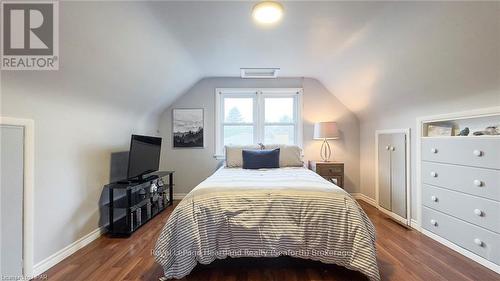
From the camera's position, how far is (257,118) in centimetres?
432

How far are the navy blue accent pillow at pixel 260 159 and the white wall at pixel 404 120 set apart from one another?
165 cm

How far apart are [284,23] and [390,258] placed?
2396mm

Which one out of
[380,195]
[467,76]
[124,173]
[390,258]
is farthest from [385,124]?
[124,173]

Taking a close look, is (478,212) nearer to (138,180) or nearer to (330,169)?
(330,169)

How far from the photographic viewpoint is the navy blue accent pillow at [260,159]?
3.34 meters

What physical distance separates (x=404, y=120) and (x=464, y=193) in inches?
45.1

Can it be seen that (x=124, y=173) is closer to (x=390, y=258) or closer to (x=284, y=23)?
(x=284, y=23)

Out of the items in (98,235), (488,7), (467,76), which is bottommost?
(98,235)

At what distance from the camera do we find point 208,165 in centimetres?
425

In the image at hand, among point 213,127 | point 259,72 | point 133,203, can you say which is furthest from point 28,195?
point 259,72

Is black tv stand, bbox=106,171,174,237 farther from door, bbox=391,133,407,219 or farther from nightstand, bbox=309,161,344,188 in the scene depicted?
door, bbox=391,133,407,219

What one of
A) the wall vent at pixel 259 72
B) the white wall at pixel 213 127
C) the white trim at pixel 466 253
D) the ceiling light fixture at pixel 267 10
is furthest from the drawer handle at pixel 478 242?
the wall vent at pixel 259 72

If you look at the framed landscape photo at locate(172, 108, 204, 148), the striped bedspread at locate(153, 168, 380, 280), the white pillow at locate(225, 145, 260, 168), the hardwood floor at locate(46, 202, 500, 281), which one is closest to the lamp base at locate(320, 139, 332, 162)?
the white pillow at locate(225, 145, 260, 168)

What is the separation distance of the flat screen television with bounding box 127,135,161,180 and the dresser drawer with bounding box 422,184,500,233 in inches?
133
